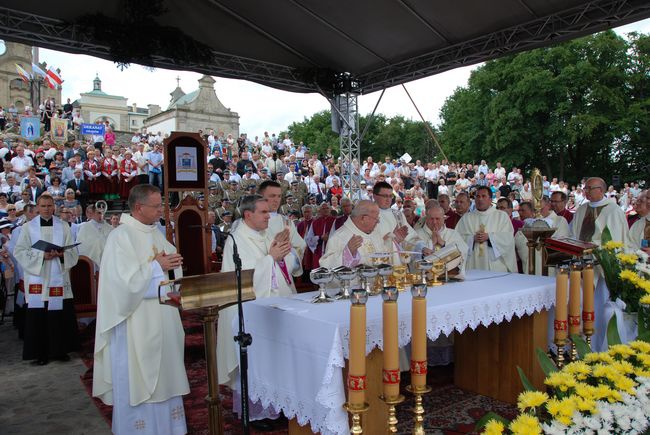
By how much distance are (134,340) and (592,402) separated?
3324 millimetres

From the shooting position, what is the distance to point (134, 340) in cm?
406

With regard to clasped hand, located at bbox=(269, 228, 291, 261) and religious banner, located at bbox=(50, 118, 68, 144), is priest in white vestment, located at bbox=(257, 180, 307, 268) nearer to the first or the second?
clasped hand, located at bbox=(269, 228, 291, 261)

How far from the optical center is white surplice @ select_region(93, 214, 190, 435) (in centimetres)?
399

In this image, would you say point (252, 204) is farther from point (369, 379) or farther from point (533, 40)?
point (533, 40)

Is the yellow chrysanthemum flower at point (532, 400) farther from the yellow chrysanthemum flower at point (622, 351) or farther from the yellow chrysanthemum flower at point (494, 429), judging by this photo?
the yellow chrysanthemum flower at point (622, 351)

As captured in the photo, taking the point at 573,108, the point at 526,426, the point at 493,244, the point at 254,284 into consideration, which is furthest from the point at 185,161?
the point at 573,108

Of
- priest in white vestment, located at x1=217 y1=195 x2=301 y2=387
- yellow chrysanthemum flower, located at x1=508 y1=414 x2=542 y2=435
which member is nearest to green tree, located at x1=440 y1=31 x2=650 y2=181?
priest in white vestment, located at x1=217 y1=195 x2=301 y2=387

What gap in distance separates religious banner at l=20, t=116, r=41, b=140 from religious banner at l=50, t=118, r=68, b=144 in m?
0.64

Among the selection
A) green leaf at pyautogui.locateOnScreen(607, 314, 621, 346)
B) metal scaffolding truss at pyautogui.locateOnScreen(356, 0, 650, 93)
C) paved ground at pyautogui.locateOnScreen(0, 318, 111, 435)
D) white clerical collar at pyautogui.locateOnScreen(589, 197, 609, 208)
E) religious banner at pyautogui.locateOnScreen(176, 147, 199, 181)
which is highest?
metal scaffolding truss at pyautogui.locateOnScreen(356, 0, 650, 93)

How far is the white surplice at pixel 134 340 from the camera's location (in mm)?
3990

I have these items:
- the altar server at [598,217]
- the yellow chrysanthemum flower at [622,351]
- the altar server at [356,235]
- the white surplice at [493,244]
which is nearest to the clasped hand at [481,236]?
the white surplice at [493,244]

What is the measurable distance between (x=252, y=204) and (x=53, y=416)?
280 cm

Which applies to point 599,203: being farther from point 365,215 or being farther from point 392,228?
point 365,215

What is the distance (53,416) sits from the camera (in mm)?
4895
